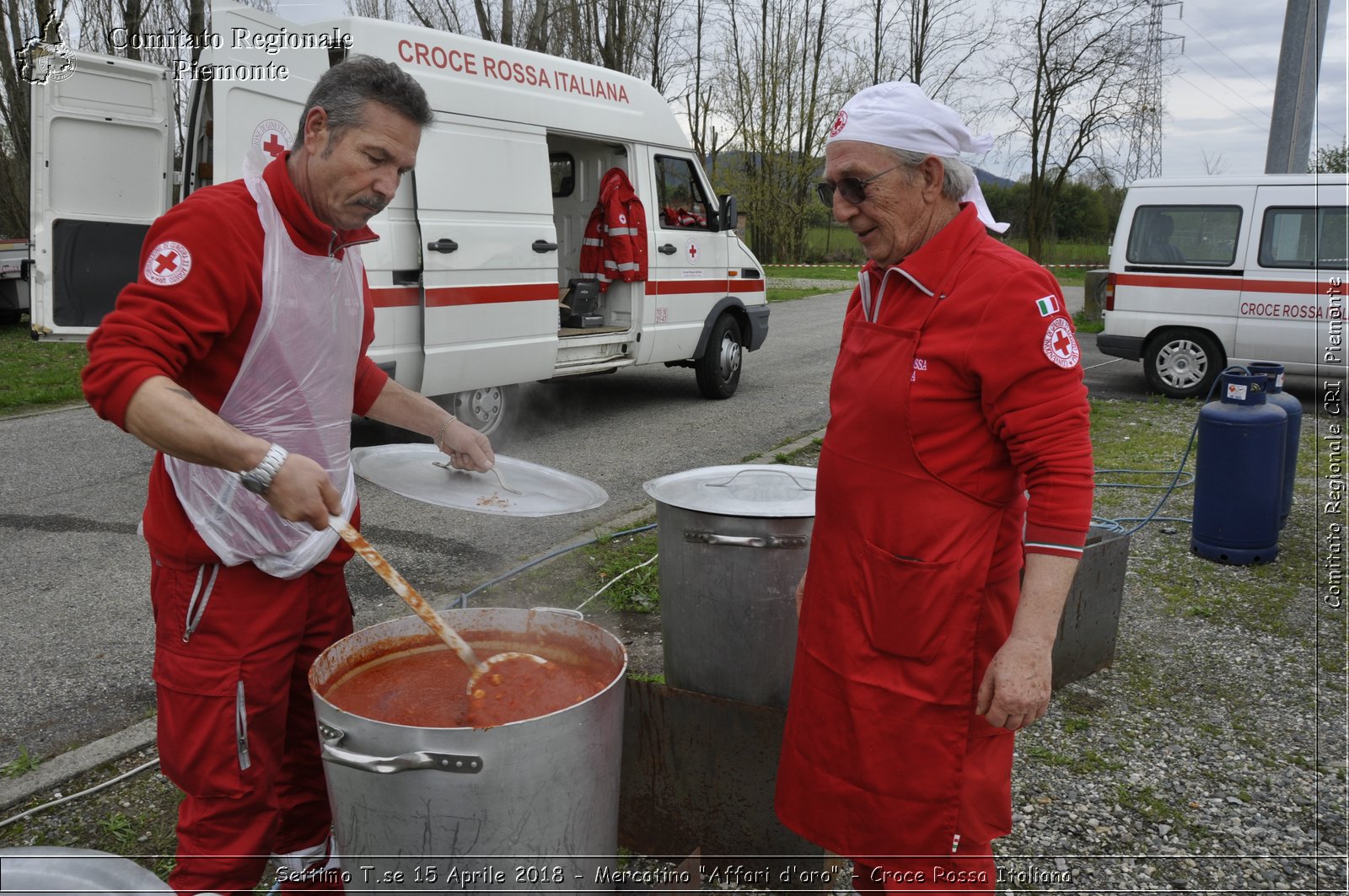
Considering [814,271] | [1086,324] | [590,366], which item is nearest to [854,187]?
[590,366]

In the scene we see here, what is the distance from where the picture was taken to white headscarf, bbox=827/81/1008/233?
2008 millimetres

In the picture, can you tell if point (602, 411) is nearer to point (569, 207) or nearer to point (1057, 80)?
point (569, 207)

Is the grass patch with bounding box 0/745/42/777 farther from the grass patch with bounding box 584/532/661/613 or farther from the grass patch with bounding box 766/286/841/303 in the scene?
the grass patch with bounding box 766/286/841/303

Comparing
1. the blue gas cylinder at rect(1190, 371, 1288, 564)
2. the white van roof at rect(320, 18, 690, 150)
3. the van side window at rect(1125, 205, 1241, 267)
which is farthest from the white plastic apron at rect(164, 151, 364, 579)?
the van side window at rect(1125, 205, 1241, 267)

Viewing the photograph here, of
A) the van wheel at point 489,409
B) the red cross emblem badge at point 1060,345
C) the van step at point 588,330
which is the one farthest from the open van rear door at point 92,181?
the red cross emblem badge at point 1060,345

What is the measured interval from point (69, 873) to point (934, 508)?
4.97 feet

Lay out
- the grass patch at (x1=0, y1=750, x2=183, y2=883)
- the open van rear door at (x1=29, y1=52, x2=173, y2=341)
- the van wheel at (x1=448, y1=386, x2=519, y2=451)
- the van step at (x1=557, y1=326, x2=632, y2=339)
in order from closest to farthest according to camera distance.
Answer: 1. the grass patch at (x1=0, y1=750, x2=183, y2=883)
2. the open van rear door at (x1=29, y1=52, x2=173, y2=341)
3. the van wheel at (x1=448, y1=386, x2=519, y2=451)
4. the van step at (x1=557, y1=326, x2=632, y2=339)

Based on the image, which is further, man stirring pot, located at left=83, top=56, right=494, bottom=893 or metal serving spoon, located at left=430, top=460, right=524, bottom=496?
metal serving spoon, located at left=430, top=460, right=524, bottom=496

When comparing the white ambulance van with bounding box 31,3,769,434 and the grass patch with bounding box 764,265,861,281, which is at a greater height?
the grass patch with bounding box 764,265,861,281

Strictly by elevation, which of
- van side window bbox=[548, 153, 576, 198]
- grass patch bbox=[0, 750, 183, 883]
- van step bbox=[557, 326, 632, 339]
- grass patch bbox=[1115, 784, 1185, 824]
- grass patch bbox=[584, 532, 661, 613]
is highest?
van side window bbox=[548, 153, 576, 198]

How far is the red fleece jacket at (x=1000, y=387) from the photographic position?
185 centimetres

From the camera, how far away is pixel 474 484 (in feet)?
8.39

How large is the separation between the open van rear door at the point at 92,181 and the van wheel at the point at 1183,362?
10.5 metres

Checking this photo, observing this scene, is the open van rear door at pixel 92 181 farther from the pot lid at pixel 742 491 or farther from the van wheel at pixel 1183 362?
the van wheel at pixel 1183 362
